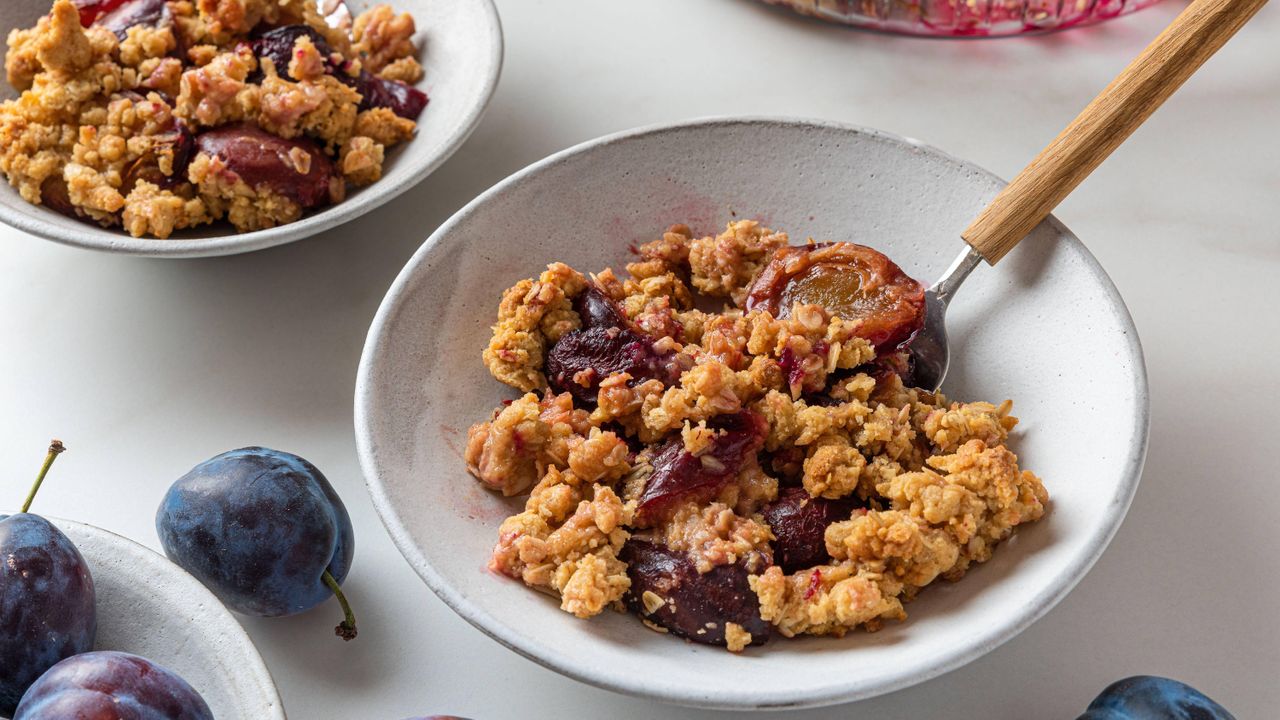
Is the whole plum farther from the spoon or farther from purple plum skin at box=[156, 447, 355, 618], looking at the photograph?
purple plum skin at box=[156, 447, 355, 618]

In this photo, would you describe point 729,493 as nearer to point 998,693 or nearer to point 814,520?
point 814,520

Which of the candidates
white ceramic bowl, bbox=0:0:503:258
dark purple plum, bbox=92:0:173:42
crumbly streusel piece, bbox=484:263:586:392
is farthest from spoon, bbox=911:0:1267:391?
dark purple plum, bbox=92:0:173:42

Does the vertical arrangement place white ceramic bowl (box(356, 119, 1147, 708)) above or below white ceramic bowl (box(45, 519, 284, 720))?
above

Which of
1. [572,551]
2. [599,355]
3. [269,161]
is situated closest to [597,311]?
[599,355]

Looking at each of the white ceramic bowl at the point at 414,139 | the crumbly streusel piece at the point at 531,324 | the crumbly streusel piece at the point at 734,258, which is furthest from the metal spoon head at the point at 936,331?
the white ceramic bowl at the point at 414,139

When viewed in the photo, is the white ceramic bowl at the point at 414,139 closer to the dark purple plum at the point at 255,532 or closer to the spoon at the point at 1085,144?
the dark purple plum at the point at 255,532

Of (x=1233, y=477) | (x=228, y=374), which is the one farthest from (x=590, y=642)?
(x=1233, y=477)
